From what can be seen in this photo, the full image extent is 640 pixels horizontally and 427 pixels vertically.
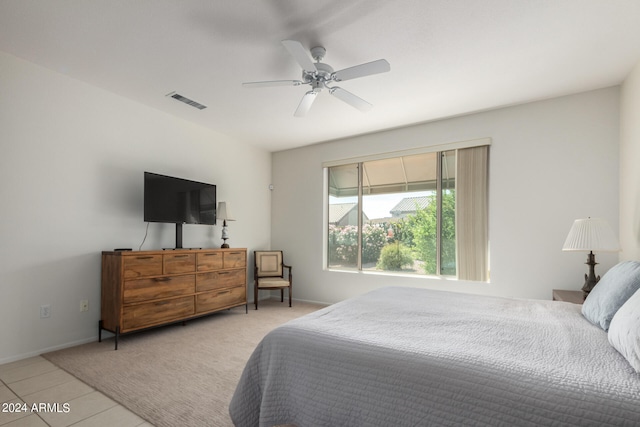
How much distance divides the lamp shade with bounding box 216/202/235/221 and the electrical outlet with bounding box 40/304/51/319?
2048 millimetres

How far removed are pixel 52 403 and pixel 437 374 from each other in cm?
241

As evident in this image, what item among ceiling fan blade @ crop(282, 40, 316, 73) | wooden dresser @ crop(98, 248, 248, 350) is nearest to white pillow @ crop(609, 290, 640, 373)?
ceiling fan blade @ crop(282, 40, 316, 73)

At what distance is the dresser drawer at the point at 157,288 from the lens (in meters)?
3.02

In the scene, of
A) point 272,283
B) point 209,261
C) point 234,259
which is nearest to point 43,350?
point 209,261

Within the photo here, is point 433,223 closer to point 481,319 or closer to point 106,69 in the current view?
point 481,319

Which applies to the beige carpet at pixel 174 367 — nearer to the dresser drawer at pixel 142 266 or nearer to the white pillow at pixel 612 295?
the dresser drawer at pixel 142 266

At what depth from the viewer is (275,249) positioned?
18.1ft

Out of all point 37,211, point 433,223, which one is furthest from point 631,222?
point 37,211

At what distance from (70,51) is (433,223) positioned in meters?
4.25

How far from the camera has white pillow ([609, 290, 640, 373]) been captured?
107cm

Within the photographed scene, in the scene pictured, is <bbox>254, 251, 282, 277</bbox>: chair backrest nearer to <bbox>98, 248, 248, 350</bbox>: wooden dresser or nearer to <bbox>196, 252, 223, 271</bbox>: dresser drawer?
<bbox>98, 248, 248, 350</bbox>: wooden dresser

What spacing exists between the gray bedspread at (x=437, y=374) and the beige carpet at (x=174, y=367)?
2.00 ft

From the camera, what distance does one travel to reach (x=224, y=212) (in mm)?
4383

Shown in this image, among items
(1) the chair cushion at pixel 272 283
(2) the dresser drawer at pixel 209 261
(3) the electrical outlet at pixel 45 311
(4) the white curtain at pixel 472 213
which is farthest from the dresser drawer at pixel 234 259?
(4) the white curtain at pixel 472 213
